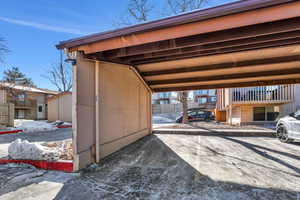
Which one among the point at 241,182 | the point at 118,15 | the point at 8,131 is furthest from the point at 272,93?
the point at 8,131

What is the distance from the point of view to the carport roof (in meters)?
2.01

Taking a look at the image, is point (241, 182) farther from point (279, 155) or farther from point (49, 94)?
point (49, 94)

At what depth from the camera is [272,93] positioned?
9141mm

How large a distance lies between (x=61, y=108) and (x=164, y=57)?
13.1m

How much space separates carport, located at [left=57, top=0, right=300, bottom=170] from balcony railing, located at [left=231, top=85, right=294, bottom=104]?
12.4 ft

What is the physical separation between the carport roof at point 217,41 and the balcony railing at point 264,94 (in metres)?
3.87

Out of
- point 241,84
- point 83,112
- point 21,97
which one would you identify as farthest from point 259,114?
point 21,97

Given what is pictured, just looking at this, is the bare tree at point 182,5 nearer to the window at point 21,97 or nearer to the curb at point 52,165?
the curb at point 52,165

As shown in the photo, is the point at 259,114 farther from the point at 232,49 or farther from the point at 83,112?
the point at 83,112

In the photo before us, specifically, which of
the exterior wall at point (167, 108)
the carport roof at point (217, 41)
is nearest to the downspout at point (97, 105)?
the carport roof at point (217, 41)

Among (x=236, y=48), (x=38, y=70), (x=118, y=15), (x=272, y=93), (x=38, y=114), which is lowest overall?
(x=38, y=114)

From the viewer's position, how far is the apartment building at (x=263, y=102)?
8602mm

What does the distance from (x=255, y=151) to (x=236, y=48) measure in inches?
125

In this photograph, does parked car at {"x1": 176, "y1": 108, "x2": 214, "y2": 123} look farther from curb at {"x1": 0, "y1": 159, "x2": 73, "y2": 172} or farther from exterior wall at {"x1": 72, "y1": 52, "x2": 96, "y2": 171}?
curb at {"x1": 0, "y1": 159, "x2": 73, "y2": 172}
